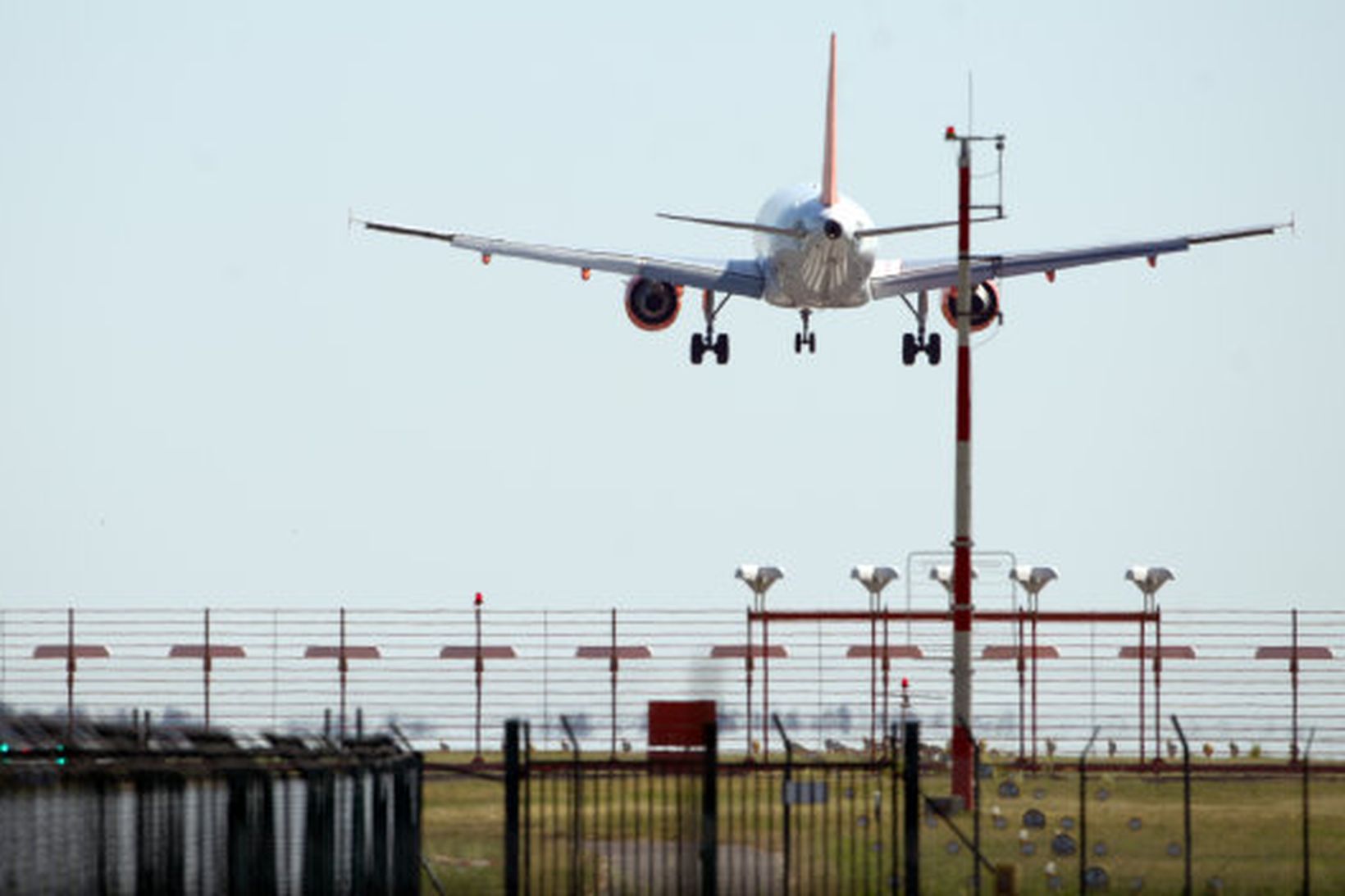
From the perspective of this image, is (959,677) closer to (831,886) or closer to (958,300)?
(958,300)

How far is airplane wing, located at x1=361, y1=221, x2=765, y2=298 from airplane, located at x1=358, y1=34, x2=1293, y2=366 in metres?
0.03

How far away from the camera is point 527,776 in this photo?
3334cm

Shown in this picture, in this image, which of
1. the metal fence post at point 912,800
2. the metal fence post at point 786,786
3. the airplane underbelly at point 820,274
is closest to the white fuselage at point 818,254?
the airplane underbelly at point 820,274

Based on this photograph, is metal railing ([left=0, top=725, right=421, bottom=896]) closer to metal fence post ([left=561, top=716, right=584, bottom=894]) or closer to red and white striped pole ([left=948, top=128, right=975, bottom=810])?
metal fence post ([left=561, top=716, right=584, bottom=894])

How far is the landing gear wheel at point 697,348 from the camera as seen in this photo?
316ft

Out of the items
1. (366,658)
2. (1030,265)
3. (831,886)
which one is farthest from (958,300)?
(1030,265)

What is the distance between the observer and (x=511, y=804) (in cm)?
3359

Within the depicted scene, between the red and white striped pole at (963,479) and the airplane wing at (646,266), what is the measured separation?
41696 mm

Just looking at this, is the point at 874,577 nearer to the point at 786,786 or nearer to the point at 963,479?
the point at 963,479

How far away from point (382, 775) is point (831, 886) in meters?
7.99

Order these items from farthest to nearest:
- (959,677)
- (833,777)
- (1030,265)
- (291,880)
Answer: (1030,265)
(833,777)
(959,677)
(291,880)

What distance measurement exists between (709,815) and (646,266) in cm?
6689

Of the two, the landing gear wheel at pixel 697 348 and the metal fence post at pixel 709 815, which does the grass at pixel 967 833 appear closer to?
the metal fence post at pixel 709 815

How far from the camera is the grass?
40.2m
